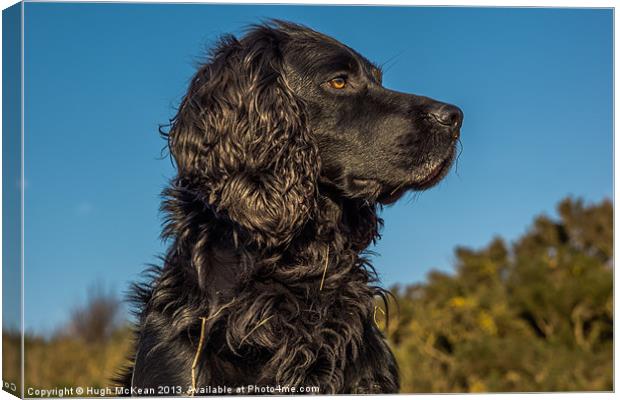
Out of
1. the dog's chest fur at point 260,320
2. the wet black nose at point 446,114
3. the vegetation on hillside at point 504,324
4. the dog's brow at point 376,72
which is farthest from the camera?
the vegetation on hillside at point 504,324


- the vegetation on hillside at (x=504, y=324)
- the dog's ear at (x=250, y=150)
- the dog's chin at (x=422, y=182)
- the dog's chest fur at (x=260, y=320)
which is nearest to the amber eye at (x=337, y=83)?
the dog's ear at (x=250, y=150)

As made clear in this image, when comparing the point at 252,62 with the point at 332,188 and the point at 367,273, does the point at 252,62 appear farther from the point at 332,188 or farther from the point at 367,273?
the point at 367,273

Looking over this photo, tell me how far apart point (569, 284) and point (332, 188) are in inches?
247

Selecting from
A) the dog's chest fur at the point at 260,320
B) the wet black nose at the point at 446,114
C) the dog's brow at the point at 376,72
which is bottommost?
the dog's chest fur at the point at 260,320

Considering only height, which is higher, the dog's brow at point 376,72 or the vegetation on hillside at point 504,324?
the dog's brow at point 376,72

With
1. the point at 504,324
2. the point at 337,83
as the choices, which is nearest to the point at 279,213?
the point at 337,83

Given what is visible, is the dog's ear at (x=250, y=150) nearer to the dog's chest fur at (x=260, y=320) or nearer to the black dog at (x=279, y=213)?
the black dog at (x=279, y=213)

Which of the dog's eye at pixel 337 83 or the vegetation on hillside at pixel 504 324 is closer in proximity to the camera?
the dog's eye at pixel 337 83

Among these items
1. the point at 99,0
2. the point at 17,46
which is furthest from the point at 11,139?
the point at 99,0

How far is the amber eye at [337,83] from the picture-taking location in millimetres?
4777

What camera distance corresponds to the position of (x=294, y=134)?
4.61 meters

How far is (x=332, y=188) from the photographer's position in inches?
189

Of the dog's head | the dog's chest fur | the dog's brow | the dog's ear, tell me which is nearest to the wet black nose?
the dog's head

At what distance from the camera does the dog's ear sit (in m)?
4.52
